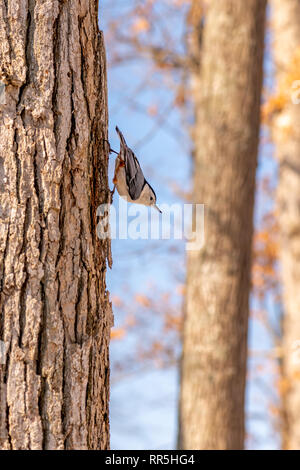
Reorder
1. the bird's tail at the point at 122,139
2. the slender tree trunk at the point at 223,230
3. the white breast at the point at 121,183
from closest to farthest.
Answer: the bird's tail at the point at 122,139
the white breast at the point at 121,183
the slender tree trunk at the point at 223,230

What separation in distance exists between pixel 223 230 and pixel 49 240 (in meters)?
2.30

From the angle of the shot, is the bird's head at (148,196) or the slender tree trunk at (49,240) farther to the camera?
the bird's head at (148,196)

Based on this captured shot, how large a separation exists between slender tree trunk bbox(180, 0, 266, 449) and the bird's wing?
1.58 m

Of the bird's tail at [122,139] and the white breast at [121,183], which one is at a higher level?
the bird's tail at [122,139]

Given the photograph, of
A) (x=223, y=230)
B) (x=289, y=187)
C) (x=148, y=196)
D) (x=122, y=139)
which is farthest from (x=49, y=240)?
(x=289, y=187)

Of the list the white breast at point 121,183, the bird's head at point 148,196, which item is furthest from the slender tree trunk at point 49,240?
the bird's head at point 148,196

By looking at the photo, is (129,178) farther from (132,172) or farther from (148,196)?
(148,196)

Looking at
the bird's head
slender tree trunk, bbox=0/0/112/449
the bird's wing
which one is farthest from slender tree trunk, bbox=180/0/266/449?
slender tree trunk, bbox=0/0/112/449

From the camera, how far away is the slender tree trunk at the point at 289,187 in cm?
521

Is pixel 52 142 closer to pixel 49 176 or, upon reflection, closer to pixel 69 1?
pixel 49 176

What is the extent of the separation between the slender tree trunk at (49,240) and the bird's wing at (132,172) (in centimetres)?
34

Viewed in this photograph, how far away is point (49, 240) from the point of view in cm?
Result: 150

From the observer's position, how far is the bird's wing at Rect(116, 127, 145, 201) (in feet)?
6.49

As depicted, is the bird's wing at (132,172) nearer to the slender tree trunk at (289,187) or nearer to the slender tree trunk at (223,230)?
the slender tree trunk at (223,230)
